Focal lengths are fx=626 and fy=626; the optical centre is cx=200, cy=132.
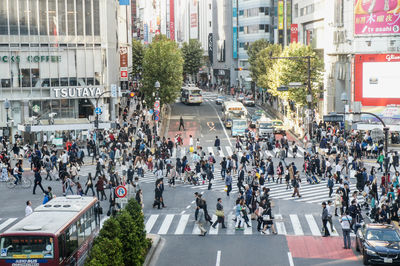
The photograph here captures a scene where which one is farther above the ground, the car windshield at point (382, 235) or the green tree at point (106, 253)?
the green tree at point (106, 253)

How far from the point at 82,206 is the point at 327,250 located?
32.1ft

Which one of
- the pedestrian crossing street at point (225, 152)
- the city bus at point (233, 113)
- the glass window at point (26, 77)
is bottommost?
the pedestrian crossing street at point (225, 152)

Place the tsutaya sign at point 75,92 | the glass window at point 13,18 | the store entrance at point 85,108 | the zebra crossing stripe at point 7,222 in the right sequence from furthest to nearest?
the store entrance at point 85,108 < the tsutaya sign at point 75,92 < the glass window at point 13,18 < the zebra crossing stripe at point 7,222

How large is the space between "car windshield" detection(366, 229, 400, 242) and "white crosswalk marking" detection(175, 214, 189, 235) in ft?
28.0

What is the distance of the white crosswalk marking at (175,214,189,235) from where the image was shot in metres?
27.9

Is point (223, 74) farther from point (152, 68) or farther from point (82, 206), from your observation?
point (82, 206)

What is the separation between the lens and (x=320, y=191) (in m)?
36.5

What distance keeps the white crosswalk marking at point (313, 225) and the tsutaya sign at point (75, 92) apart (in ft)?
120

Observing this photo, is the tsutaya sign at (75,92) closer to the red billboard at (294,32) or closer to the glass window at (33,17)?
the glass window at (33,17)

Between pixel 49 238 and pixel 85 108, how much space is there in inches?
1804

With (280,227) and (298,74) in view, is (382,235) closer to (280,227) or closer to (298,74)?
(280,227)

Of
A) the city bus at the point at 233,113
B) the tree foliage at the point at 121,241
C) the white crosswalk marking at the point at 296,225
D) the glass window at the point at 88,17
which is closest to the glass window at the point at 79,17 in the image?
the glass window at the point at 88,17

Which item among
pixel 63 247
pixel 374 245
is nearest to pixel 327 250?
pixel 374 245

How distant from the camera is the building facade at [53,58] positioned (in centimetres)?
6028
